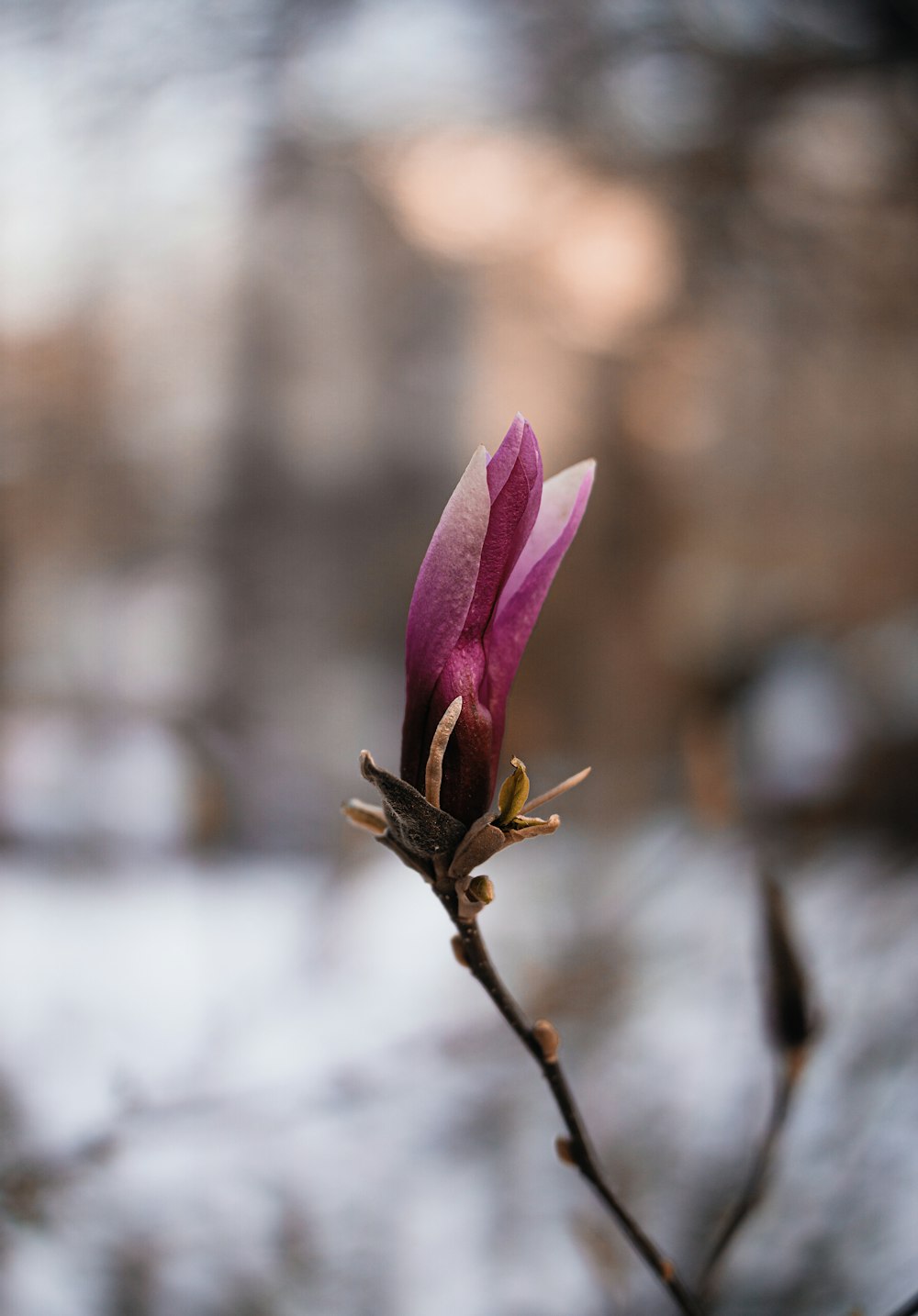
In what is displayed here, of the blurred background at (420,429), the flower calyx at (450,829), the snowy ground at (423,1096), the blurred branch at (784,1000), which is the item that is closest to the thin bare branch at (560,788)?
the flower calyx at (450,829)

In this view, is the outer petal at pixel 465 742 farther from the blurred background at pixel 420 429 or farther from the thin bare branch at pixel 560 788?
the blurred background at pixel 420 429

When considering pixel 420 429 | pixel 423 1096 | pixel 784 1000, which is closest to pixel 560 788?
pixel 784 1000

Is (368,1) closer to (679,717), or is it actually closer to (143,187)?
(143,187)

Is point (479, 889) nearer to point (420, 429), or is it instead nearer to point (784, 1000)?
point (784, 1000)

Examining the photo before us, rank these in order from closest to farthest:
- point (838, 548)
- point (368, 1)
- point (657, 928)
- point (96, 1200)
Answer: point (96, 1200), point (657, 928), point (368, 1), point (838, 548)

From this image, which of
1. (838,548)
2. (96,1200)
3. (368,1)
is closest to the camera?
(96,1200)

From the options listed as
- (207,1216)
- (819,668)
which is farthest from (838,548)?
(207,1216)

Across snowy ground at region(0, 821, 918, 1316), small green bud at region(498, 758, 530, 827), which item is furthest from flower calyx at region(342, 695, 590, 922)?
snowy ground at region(0, 821, 918, 1316)
